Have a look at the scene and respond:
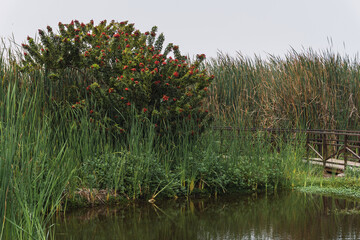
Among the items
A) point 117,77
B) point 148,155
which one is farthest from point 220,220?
point 117,77

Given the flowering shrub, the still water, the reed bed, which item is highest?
the flowering shrub

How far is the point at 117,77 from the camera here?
8711 mm

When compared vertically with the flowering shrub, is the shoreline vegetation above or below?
below

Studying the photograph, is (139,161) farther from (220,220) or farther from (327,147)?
(327,147)

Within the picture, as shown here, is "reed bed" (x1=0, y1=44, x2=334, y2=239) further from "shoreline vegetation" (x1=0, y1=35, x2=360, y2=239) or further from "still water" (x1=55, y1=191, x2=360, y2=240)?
"still water" (x1=55, y1=191, x2=360, y2=240)

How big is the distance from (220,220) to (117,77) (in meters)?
3.83

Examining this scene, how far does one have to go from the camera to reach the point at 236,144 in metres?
8.41

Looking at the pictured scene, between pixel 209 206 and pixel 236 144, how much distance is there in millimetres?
1716

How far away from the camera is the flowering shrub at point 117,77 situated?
8422mm

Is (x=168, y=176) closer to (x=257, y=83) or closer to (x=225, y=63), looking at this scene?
(x=257, y=83)

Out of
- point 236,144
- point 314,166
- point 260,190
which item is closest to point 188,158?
point 236,144

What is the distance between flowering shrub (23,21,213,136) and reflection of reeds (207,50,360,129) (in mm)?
3464

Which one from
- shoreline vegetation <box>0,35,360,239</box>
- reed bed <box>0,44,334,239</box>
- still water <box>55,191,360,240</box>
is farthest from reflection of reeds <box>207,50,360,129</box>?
still water <box>55,191,360,240</box>

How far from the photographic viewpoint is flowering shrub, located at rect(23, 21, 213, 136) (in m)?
8.42
